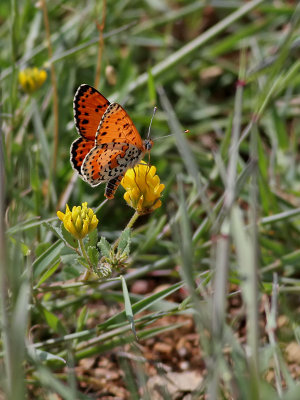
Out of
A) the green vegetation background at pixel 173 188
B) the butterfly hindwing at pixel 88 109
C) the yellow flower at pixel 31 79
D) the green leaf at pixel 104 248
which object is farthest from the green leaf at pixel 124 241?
the yellow flower at pixel 31 79

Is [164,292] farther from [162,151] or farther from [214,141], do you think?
[214,141]

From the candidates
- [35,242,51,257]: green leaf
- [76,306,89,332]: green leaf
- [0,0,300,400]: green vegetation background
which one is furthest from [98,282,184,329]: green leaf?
[35,242,51,257]: green leaf

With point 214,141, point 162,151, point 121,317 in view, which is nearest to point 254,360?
point 121,317

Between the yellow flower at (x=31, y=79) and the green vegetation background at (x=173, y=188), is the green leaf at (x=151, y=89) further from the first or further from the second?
the yellow flower at (x=31, y=79)

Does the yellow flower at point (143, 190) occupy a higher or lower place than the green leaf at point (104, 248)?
higher

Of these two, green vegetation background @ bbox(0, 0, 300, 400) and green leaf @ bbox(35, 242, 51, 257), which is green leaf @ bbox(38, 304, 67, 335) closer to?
green vegetation background @ bbox(0, 0, 300, 400)

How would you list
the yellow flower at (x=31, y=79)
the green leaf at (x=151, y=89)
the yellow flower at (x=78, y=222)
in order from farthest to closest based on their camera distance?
the green leaf at (x=151, y=89) < the yellow flower at (x=31, y=79) < the yellow flower at (x=78, y=222)

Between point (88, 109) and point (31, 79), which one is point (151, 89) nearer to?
point (31, 79)

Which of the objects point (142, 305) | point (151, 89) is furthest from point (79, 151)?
point (151, 89)
